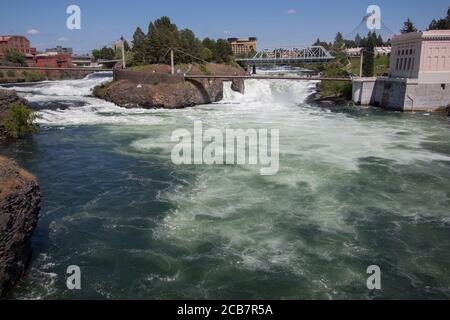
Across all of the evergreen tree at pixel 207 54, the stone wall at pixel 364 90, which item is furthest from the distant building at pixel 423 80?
the evergreen tree at pixel 207 54

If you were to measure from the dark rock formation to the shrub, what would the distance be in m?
22.3

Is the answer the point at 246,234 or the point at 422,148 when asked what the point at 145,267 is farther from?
the point at 422,148

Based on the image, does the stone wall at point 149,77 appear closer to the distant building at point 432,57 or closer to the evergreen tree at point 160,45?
the evergreen tree at point 160,45

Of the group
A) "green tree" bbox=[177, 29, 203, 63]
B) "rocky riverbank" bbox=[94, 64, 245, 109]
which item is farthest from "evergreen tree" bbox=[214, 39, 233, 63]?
"rocky riverbank" bbox=[94, 64, 245, 109]

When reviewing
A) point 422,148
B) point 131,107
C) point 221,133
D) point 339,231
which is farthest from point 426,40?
point 339,231

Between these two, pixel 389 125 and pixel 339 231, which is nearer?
pixel 339 231

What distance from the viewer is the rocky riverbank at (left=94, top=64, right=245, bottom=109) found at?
54.6 m

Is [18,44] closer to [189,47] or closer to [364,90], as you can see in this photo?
[189,47]

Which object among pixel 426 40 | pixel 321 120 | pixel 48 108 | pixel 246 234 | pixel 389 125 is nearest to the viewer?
pixel 246 234

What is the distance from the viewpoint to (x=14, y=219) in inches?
472

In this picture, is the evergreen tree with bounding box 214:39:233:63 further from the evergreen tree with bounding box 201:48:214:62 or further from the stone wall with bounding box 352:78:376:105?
the stone wall with bounding box 352:78:376:105

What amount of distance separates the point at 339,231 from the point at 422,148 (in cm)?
1843

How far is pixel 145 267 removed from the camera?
13.9 metres

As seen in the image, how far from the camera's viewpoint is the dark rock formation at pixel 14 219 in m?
11.6
